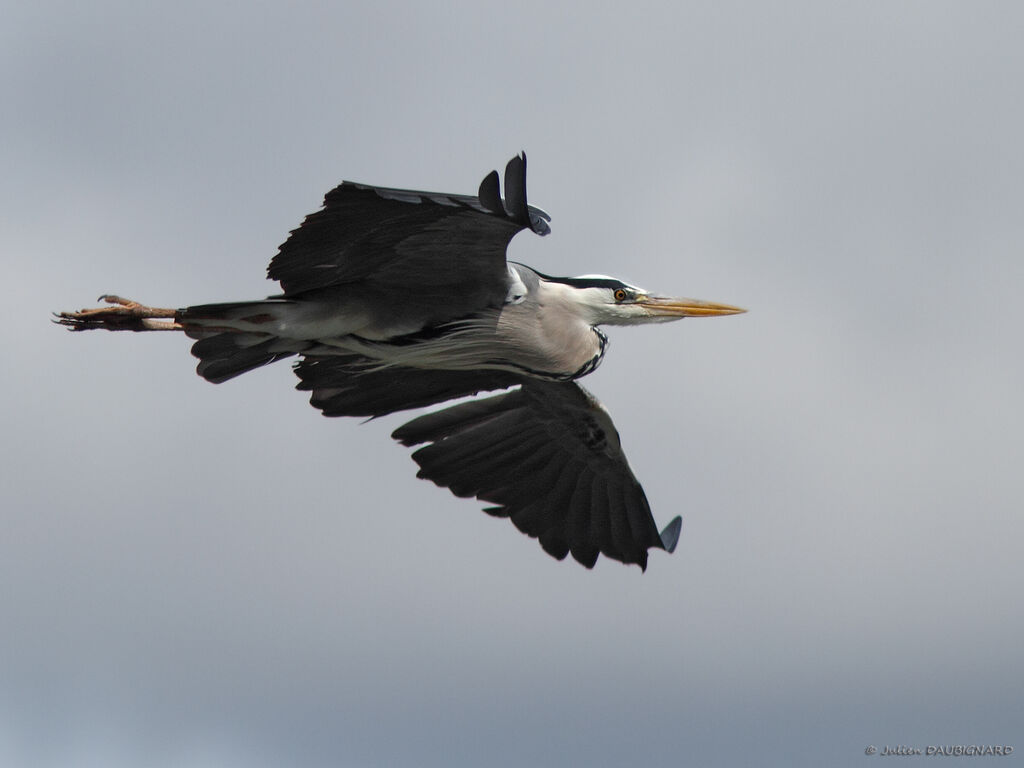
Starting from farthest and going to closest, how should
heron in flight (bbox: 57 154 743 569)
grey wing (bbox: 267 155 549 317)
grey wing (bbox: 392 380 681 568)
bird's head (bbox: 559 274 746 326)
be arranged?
grey wing (bbox: 392 380 681 568), bird's head (bbox: 559 274 746 326), heron in flight (bbox: 57 154 743 569), grey wing (bbox: 267 155 549 317)

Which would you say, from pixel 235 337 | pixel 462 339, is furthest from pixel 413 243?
pixel 235 337

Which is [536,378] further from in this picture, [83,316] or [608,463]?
[83,316]

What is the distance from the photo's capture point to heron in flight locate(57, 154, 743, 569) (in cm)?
802

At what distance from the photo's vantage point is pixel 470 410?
10.2 meters

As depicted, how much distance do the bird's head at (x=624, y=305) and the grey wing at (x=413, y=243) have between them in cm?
77

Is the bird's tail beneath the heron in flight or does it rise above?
beneath

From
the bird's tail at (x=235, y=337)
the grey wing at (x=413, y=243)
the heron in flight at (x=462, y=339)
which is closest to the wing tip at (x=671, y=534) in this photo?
the heron in flight at (x=462, y=339)

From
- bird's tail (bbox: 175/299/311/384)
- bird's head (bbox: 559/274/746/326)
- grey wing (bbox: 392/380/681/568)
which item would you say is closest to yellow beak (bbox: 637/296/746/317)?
bird's head (bbox: 559/274/746/326)

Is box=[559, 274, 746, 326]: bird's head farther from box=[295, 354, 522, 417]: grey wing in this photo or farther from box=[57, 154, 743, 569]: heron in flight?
box=[295, 354, 522, 417]: grey wing

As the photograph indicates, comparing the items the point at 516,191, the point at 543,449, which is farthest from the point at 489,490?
the point at 516,191

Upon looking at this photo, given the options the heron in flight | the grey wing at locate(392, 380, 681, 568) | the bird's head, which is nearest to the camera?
the heron in flight

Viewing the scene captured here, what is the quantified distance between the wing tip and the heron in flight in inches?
0.4

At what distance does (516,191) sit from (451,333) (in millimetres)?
1620

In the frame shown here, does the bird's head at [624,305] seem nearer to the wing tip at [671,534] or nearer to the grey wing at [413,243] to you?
the grey wing at [413,243]
